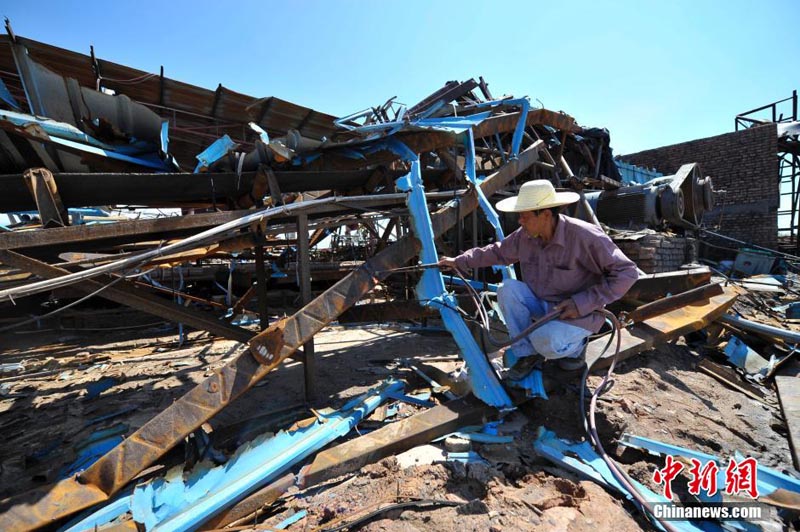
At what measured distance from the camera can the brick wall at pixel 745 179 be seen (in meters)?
13.0

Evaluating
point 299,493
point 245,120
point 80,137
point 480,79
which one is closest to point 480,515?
point 299,493

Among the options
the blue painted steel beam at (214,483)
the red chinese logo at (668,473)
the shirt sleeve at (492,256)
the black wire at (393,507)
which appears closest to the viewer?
the black wire at (393,507)

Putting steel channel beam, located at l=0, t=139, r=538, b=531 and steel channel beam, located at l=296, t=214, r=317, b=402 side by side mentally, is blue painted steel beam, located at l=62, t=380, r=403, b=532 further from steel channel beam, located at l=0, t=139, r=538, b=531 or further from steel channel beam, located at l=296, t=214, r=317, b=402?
steel channel beam, located at l=296, t=214, r=317, b=402

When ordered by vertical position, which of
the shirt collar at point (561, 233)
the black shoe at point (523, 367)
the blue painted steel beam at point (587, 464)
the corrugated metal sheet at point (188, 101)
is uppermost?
the corrugated metal sheet at point (188, 101)

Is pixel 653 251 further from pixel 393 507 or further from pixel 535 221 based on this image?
pixel 393 507

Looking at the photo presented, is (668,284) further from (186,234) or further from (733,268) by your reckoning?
(733,268)

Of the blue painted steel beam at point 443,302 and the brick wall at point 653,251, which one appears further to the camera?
the brick wall at point 653,251

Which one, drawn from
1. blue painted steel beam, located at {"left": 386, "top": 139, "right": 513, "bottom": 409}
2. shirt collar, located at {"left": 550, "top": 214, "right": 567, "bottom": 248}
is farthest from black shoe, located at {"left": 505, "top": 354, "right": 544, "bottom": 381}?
shirt collar, located at {"left": 550, "top": 214, "right": 567, "bottom": 248}

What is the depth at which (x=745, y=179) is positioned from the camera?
43.9 ft

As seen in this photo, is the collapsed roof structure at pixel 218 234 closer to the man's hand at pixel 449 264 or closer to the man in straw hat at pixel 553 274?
the man's hand at pixel 449 264

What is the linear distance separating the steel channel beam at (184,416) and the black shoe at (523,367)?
1.40 metres

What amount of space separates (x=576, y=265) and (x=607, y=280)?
25 centimetres

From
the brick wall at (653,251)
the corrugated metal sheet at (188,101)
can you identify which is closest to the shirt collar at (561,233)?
the corrugated metal sheet at (188,101)

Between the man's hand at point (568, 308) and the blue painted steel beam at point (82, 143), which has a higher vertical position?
the blue painted steel beam at point (82, 143)
